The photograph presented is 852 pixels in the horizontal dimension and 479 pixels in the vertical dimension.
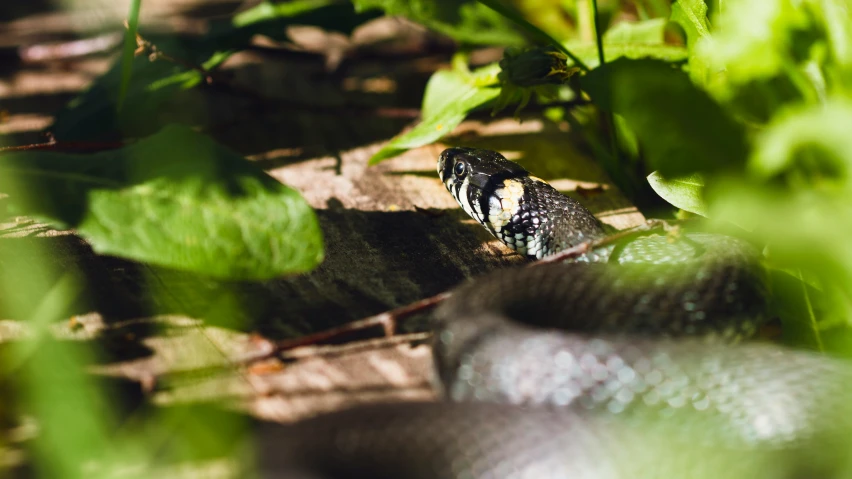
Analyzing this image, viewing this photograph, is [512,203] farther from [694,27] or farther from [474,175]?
[694,27]

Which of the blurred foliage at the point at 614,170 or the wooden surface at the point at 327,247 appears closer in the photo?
the blurred foliage at the point at 614,170

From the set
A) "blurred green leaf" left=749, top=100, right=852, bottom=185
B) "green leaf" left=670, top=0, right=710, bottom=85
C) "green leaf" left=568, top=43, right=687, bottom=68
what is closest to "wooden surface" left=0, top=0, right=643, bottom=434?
"green leaf" left=568, top=43, right=687, bottom=68

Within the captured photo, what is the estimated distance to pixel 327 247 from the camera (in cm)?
275

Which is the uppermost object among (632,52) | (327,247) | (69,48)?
(69,48)

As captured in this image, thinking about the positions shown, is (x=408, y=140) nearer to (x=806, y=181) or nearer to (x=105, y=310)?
(x=105, y=310)

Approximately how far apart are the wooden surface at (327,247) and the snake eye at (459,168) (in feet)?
0.34

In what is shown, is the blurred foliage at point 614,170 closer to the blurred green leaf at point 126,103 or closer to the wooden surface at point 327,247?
the blurred green leaf at point 126,103

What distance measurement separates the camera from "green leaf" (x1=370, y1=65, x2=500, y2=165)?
313 cm

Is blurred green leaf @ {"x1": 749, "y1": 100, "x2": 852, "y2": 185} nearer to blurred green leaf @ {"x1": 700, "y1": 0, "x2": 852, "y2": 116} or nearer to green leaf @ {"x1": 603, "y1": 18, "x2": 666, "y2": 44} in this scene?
blurred green leaf @ {"x1": 700, "y1": 0, "x2": 852, "y2": 116}

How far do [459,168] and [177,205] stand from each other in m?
1.51

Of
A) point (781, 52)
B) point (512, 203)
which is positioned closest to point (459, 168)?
point (512, 203)

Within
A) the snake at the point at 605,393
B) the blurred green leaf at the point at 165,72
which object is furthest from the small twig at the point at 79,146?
the snake at the point at 605,393

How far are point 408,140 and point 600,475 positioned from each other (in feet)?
5.79

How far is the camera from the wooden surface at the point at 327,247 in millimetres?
2072
